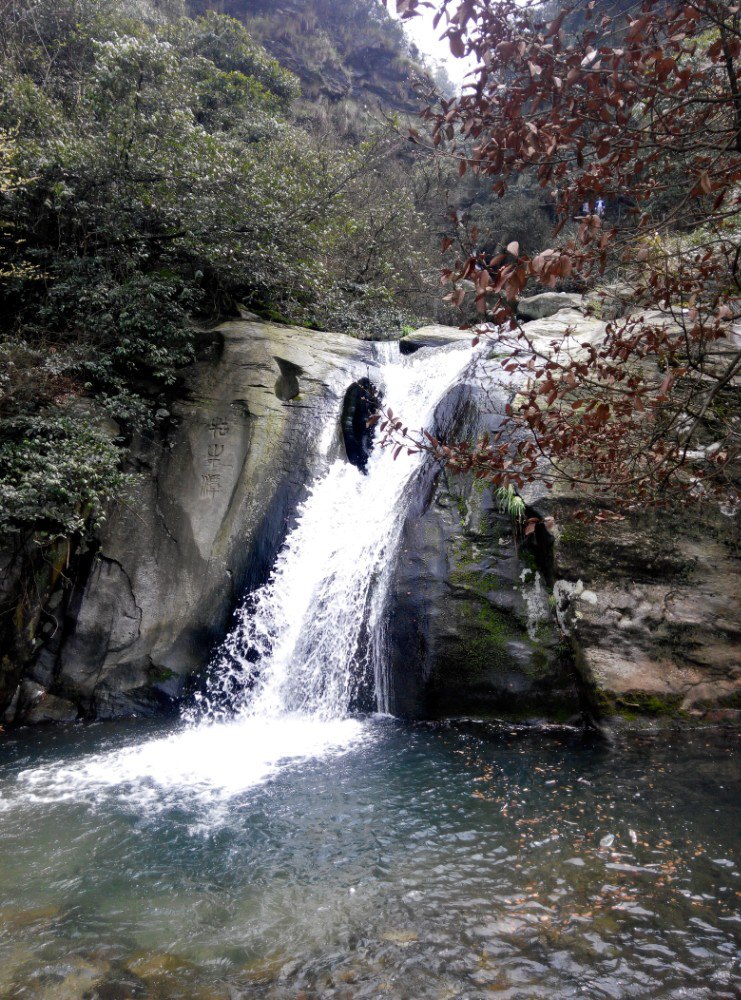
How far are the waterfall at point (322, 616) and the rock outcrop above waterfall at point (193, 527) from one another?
0.37 meters

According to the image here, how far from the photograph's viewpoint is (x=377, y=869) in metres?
4.19

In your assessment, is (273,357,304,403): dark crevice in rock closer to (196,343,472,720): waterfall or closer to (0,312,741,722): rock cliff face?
(0,312,741,722): rock cliff face

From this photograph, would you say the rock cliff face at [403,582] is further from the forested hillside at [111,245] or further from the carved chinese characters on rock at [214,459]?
the forested hillside at [111,245]

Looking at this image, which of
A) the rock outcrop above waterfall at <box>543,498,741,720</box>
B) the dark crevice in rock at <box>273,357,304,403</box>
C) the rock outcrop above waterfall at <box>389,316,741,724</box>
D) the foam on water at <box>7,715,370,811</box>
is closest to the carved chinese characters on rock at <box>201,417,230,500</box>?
the dark crevice in rock at <box>273,357,304,403</box>

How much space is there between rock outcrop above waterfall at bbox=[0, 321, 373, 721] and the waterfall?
37 cm

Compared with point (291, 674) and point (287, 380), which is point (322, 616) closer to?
point (291, 674)

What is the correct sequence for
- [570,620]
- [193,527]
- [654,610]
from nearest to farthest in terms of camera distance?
[654,610], [570,620], [193,527]

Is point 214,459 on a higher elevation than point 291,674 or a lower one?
higher

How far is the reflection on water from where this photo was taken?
3.18 metres

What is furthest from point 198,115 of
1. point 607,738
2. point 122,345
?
point 607,738

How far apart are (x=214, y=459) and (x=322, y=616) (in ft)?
Answer: 10.4

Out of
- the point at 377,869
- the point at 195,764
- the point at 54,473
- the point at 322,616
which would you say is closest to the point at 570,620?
the point at 322,616

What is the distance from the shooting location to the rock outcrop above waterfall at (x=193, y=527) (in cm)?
812

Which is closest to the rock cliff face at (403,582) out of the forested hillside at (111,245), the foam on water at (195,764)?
the forested hillside at (111,245)
